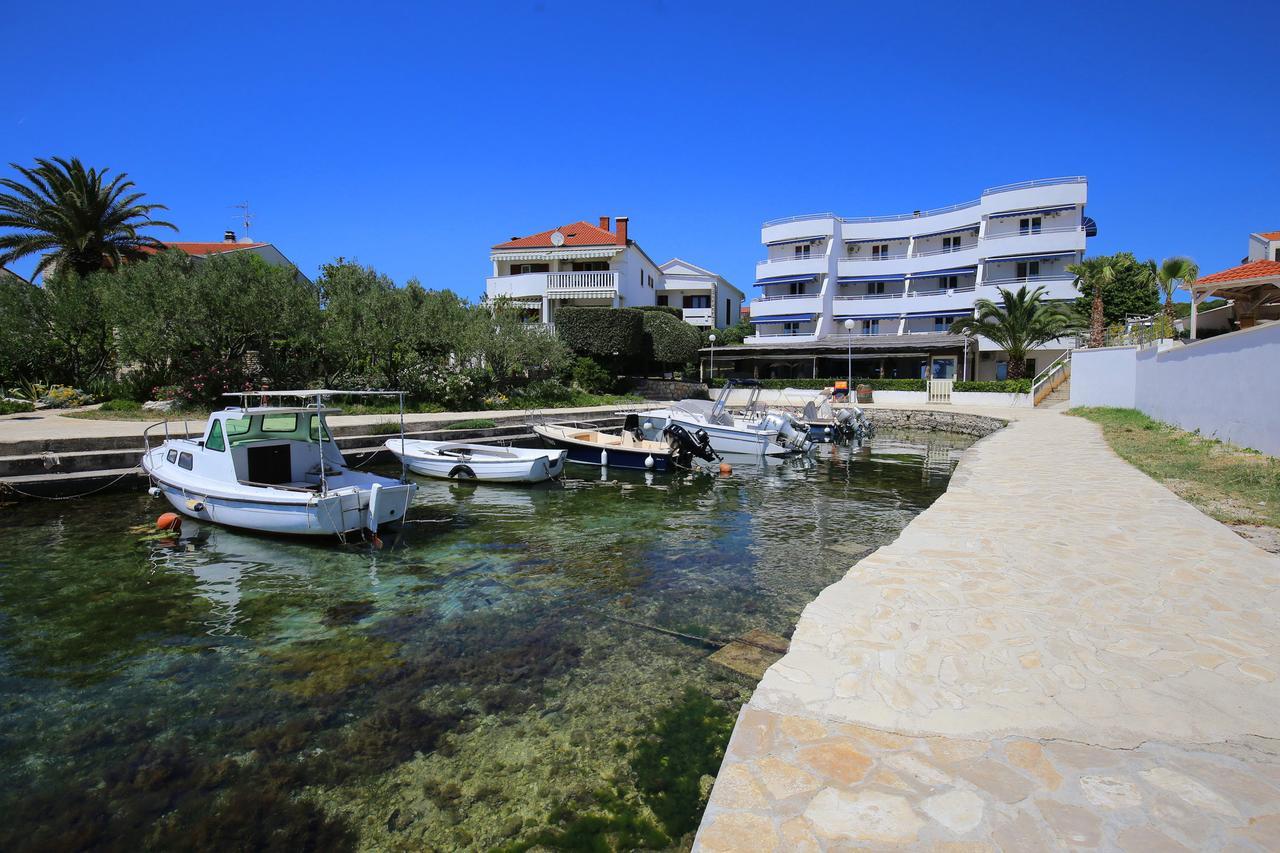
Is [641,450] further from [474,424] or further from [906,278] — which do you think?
[906,278]

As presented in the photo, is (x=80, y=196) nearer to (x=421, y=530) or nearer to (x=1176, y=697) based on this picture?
(x=421, y=530)

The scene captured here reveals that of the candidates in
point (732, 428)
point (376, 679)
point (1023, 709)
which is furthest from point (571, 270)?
A: point (1023, 709)

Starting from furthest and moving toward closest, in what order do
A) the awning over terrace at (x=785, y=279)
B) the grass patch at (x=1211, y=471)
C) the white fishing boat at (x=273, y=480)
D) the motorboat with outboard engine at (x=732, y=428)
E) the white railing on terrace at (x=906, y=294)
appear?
the awning over terrace at (x=785, y=279) < the white railing on terrace at (x=906, y=294) < the motorboat with outboard engine at (x=732, y=428) < the white fishing boat at (x=273, y=480) < the grass patch at (x=1211, y=471)

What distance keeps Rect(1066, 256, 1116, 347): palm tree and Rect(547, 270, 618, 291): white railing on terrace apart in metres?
28.2

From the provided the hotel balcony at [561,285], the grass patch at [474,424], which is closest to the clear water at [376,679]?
the grass patch at [474,424]

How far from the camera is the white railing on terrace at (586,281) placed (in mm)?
45812

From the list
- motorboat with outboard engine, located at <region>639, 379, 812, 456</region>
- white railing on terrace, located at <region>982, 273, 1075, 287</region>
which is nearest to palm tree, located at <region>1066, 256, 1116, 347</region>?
white railing on terrace, located at <region>982, 273, 1075, 287</region>

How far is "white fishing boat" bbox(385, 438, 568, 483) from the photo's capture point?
16031 millimetres

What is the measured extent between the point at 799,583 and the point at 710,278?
5593 cm

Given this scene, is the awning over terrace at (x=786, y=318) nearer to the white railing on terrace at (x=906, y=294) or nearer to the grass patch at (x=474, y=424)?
the white railing on terrace at (x=906, y=294)

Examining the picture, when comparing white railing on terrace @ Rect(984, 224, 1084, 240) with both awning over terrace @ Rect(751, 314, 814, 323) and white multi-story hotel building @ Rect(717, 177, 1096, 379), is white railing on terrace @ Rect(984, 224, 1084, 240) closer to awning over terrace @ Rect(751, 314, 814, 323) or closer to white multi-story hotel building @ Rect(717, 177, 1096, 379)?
white multi-story hotel building @ Rect(717, 177, 1096, 379)

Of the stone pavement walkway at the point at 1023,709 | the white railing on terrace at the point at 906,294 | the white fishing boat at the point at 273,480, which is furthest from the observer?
the white railing on terrace at the point at 906,294

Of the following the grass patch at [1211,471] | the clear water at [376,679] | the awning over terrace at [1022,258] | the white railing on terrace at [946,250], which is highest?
the white railing on terrace at [946,250]

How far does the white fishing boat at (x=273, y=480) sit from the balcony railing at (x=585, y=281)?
34916 millimetres
